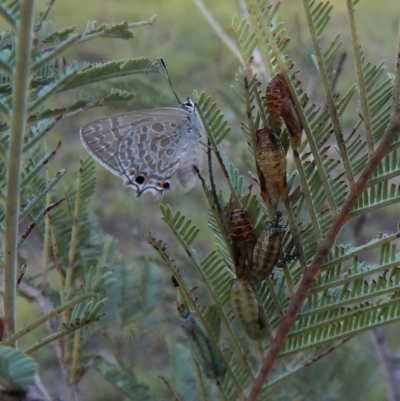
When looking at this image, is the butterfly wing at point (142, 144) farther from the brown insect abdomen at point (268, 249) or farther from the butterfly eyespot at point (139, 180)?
the brown insect abdomen at point (268, 249)

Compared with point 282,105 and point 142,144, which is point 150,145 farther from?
point 282,105

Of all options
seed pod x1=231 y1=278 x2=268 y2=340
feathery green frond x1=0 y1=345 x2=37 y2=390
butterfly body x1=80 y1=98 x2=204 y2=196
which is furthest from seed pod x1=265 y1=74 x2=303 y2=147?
butterfly body x1=80 y1=98 x2=204 y2=196

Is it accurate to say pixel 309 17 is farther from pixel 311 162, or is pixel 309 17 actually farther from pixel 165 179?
pixel 165 179

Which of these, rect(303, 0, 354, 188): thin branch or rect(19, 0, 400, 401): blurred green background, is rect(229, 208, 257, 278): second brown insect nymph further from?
rect(19, 0, 400, 401): blurred green background

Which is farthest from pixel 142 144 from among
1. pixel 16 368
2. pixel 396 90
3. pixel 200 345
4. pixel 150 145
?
pixel 16 368

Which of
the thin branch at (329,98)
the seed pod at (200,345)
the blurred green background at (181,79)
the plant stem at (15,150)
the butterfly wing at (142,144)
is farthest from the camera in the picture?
the blurred green background at (181,79)

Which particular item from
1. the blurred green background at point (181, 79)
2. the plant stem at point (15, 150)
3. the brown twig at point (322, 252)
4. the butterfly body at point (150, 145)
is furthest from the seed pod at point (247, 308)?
the blurred green background at point (181, 79)
